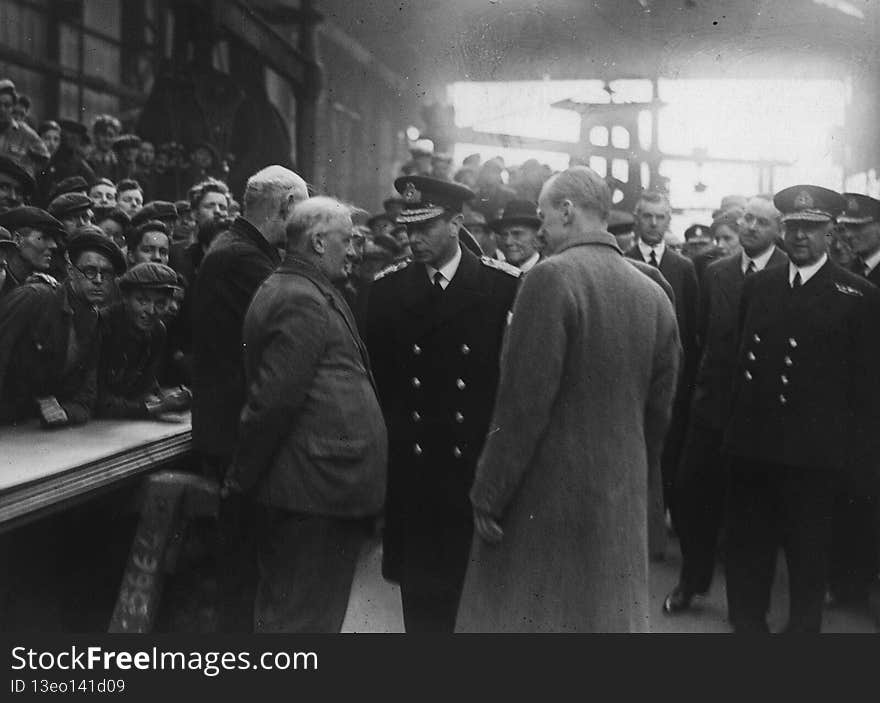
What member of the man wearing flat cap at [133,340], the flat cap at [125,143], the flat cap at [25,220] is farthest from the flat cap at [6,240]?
the flat cap at [125,143]

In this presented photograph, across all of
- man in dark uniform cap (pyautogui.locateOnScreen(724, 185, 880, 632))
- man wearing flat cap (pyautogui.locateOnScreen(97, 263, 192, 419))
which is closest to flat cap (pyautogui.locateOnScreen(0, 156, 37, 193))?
man wearing flat cap (pyautogui.locateOnScreen(97, 263, 192, 419))

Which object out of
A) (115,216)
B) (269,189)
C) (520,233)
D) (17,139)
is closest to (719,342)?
(520,233)

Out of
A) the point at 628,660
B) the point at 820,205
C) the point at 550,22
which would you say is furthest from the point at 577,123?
the point at 628,660

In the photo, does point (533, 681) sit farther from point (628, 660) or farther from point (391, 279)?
point (391, 279)

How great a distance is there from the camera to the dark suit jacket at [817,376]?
4391mm

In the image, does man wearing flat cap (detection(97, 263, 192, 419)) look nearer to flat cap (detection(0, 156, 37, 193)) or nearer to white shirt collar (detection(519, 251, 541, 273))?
flat cap (detection(0, 156, 37, 193))

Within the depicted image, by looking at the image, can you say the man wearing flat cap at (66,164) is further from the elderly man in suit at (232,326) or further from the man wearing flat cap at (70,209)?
Result: the elderly man in suit at (232,326)

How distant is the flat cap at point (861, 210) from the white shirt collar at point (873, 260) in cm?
18

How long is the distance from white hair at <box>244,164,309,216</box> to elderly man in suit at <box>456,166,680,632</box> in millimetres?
1218

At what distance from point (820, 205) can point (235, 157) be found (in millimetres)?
7410

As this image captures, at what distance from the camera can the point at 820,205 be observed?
→ 4527 millimetres

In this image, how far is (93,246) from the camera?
440 cm

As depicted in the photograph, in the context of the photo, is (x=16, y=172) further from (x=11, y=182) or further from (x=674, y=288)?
(x=674, y=288)

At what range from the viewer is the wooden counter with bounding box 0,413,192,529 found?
3.09 m
